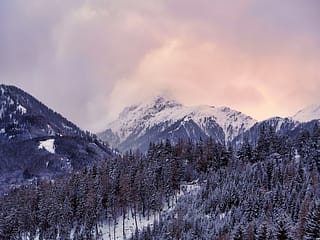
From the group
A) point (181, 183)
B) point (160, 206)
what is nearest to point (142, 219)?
point (160, 206)

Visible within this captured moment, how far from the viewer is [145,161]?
176 m

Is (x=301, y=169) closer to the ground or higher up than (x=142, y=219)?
higher up

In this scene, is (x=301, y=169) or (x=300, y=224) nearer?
(x=300, y=224)

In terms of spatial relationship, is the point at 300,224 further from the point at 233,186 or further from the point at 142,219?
the point at 142,219

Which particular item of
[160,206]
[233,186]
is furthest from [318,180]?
A: [160,206]

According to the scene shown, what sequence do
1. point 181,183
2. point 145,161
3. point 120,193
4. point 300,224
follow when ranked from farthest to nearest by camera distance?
point 145,161 < point 181,183 < point 120,193 < point 300,224

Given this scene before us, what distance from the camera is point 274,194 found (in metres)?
126

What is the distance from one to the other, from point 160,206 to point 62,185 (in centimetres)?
3946

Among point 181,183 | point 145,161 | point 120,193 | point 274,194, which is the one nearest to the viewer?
point 274,194

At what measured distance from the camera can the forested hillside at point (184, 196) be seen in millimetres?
122188

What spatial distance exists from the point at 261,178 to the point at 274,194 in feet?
48.2

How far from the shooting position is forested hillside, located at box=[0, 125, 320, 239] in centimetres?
12219

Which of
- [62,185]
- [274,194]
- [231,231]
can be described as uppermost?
[62,185]

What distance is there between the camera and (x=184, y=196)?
152125 mm
